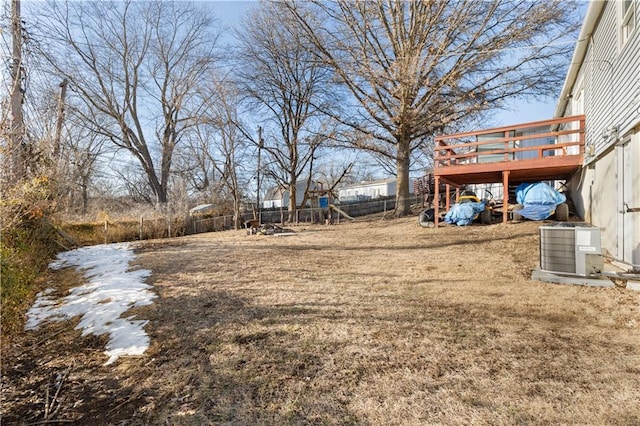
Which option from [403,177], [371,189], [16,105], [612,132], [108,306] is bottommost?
[108,306]

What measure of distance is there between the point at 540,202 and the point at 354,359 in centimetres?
836

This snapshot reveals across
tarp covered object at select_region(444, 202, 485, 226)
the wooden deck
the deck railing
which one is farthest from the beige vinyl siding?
tarp covered object at select_region(444, 202, 485, 226)

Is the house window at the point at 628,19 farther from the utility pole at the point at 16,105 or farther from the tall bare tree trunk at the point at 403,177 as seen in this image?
the utility pole at the point at 16,105

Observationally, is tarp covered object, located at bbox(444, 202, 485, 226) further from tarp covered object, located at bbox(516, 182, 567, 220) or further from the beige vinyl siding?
the beige vinyl siding

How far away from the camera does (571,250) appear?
451 cm

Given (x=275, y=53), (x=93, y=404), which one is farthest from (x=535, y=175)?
(x=275, y=53)

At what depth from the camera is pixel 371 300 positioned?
156 inches

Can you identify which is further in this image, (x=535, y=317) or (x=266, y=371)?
(x=535, y=317)

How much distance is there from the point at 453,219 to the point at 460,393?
8.48 meters

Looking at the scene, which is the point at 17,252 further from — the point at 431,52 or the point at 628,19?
the point at 431,52

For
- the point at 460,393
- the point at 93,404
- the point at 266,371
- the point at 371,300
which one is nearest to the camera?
the point at 460,393

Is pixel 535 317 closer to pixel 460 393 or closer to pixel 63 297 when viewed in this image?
pixel 460 393

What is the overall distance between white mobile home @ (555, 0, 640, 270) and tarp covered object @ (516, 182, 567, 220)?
635 mm

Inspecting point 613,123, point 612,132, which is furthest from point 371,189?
point 612,132
